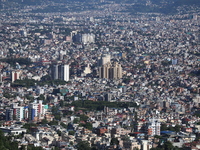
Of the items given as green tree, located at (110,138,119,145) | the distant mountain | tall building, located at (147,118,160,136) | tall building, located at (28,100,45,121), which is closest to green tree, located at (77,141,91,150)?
green tree, located at (110,138,119,145)

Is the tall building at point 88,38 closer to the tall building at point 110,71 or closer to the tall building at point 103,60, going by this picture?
the tall building at point 103,60

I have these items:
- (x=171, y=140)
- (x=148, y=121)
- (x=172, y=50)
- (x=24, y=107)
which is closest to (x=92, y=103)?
(x=24, y=107)

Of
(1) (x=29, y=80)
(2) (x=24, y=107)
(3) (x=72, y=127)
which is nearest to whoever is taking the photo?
(3) (x=72, y=127)

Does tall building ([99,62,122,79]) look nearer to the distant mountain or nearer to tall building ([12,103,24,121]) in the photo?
tall building ([12,103,24,121])

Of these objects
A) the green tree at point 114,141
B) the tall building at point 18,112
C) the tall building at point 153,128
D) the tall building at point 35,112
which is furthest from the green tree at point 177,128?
the tall building at point 18,112

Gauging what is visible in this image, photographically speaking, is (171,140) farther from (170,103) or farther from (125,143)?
(170,103)

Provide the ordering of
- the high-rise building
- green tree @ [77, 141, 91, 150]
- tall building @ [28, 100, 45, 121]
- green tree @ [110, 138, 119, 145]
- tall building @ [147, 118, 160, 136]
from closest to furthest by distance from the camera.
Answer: green tree @ [77, 141, 91, 150] < green tree @ [110, 138, 119, 145] < tall building @ [147, 118, 160, 136] < the high-rise building < tall building @ [28, 100, 45, 121]
